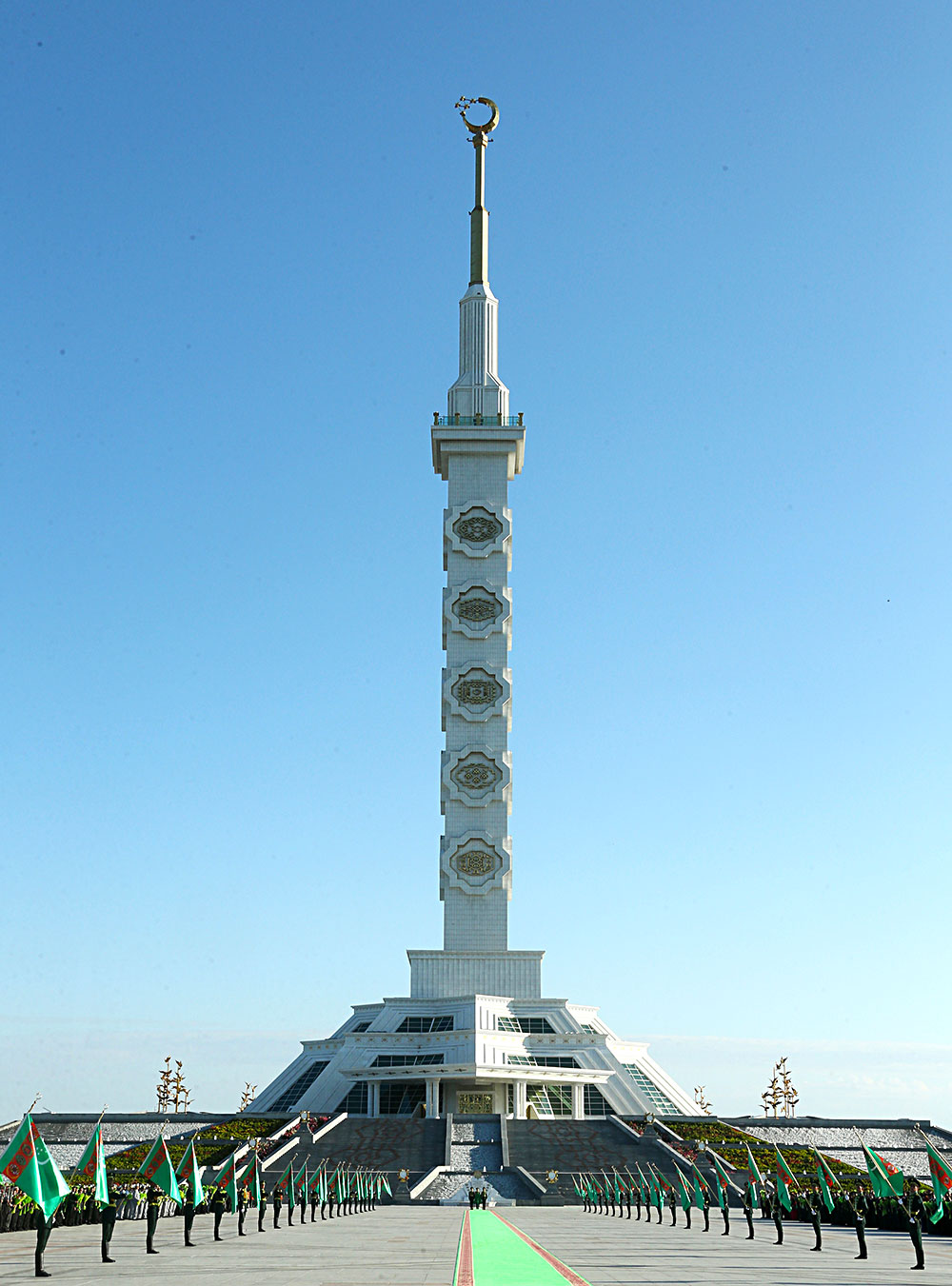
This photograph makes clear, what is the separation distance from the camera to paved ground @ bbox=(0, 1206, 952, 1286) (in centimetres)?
1723

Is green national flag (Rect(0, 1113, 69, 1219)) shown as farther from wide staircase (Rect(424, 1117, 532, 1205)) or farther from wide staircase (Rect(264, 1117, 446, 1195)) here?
wide staircase (Rect(424, 1117, 532, 1205))

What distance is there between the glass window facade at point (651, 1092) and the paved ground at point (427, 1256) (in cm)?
2765

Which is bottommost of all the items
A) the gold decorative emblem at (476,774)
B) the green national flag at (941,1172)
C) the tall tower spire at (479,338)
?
the green national flag at (941,1172)

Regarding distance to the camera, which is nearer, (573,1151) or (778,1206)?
(778,1206)

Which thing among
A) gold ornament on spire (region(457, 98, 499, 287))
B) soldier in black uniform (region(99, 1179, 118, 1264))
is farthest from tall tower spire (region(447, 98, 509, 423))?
soldier in black uniform (region(99, 1179, 118, 1264))

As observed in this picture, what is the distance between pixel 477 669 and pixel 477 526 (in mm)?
9107

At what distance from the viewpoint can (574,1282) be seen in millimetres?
16672

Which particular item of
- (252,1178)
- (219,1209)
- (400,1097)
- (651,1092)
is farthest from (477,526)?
(219,1209)

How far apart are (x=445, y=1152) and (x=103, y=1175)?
28410mm

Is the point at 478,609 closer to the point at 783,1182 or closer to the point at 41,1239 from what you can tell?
the point at 783,1182

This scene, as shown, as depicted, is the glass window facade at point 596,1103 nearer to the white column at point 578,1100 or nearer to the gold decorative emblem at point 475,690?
the white column at point 578,1100

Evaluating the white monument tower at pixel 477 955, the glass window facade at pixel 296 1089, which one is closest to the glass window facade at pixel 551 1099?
the white monument tower at pixel 477 955

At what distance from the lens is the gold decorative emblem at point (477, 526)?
3054 inches

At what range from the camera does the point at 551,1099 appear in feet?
196
